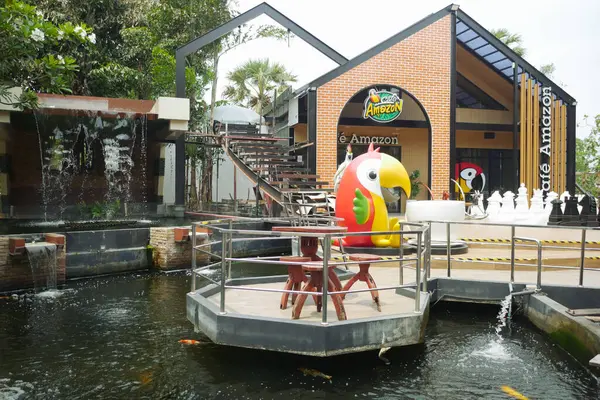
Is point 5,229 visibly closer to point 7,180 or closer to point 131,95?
point 7,180

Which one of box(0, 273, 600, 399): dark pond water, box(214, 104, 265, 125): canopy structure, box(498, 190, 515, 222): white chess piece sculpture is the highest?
box(214, 104, 265, 125): canopy structure

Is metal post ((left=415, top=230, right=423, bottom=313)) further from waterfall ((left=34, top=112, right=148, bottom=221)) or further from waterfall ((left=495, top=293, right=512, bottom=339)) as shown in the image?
waterfall ((left=34, top=112, right=148, bottom=221))

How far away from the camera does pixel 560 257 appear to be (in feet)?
33.5

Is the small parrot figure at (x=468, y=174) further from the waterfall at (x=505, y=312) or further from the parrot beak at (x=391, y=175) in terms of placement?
the waterfall at (x=505, y=312)

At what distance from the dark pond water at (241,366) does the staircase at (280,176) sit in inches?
244

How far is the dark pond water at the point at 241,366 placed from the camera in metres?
5.32

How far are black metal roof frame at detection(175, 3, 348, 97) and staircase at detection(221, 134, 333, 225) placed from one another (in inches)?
105

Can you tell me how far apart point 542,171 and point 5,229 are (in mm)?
19060

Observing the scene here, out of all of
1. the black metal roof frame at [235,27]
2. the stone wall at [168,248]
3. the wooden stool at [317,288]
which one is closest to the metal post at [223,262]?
the wooden stool at [317,288]

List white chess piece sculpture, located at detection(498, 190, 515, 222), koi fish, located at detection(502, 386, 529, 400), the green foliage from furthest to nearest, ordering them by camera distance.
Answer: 1. the green foliage
2. white chess piece sculpture, located at detection(498, 190, 515, 222)
3. koi fish, located at detection(502, 386, 529, 400)

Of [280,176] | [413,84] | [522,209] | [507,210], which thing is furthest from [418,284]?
[413,84]

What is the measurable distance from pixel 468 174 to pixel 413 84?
838 centimetres

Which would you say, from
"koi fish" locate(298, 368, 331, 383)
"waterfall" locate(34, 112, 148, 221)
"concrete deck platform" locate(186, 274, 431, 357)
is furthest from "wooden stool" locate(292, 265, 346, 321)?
"waterfall" locate(34, 112, 148, 221)

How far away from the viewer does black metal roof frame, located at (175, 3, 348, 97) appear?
18.2 m
